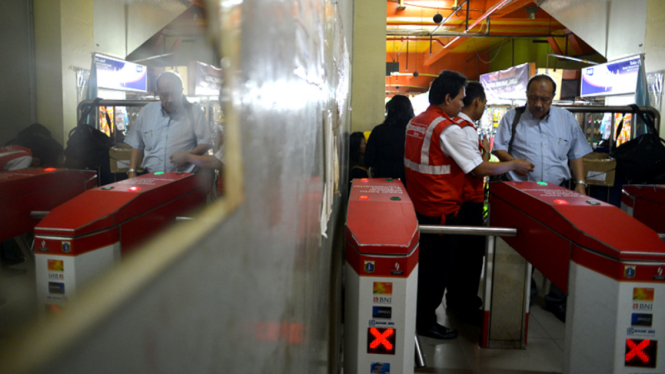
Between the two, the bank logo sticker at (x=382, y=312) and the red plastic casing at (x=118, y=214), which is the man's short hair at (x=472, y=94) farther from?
the red plastic casing at (x=118, y=214)

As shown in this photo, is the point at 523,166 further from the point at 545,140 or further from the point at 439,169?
the point at 439,169

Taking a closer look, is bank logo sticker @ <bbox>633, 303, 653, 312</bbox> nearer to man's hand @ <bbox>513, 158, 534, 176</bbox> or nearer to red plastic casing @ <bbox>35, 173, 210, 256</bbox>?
man's hand @ <bbox>513, 158, 534, 176</bbox>

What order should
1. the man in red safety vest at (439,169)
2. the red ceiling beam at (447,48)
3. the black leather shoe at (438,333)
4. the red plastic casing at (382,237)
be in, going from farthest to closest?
the red ceiling beam at (447,48), the black leather shoe at (438,333), the man in red safety vest at (439,169), the red plastic casing at (382,237)

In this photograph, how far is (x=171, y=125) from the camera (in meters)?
0.20

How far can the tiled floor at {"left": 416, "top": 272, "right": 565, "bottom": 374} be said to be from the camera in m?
2.31

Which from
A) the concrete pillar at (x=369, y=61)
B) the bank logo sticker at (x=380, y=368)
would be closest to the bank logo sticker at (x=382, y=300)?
the bank logo sticker at (x=380, y=368)

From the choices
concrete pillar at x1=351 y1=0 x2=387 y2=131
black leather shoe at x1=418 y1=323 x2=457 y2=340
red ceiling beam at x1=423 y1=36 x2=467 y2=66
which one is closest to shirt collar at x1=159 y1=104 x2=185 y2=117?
black leather shoe at x1=418 y1=323 x2=457 y2=340

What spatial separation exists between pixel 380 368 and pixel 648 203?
204 cm

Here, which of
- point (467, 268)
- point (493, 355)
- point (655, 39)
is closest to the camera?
point (493, 355)

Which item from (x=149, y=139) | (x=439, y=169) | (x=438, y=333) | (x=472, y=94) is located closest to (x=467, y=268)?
(x=438, y=333)

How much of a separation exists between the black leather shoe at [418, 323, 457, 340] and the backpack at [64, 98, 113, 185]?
261 centimetres

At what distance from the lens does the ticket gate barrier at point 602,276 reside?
56.5 inches

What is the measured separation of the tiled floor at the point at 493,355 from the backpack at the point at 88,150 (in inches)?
90.6

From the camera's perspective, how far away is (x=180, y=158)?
0.22 m
